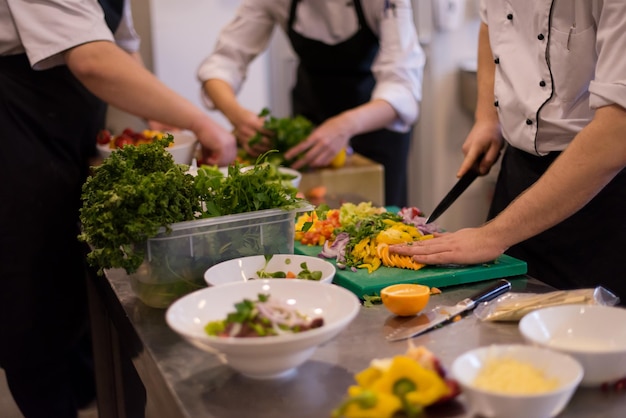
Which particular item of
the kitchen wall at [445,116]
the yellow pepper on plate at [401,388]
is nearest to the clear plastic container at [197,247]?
the yellow pepper on plate at [401,388]

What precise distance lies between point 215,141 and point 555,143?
36.1 inches

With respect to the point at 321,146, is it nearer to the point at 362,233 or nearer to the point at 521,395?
the point at 362,233

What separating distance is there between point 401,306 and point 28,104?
3.95ft

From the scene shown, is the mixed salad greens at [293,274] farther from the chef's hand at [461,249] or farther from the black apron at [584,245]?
the black apron at [584,245]

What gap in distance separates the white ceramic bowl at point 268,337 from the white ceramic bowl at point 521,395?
159mm

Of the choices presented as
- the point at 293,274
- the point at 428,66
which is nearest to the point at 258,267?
the point at 293,274

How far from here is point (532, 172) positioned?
1616 millimetres

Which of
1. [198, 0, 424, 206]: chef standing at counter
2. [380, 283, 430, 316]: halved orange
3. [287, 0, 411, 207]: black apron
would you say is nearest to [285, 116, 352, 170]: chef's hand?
[198, 0, 424, 206]: chef standing at counter

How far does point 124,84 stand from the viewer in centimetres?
188

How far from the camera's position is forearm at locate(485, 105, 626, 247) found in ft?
4.11

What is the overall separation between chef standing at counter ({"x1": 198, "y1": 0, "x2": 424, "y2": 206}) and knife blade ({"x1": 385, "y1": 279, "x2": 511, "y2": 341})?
1139mm

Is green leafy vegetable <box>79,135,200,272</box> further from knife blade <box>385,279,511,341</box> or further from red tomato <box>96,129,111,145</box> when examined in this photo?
red tomato <box>96,129,111,145</box>

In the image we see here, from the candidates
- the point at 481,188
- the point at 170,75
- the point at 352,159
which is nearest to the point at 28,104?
the point at 352,159

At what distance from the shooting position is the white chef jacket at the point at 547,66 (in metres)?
1.41
